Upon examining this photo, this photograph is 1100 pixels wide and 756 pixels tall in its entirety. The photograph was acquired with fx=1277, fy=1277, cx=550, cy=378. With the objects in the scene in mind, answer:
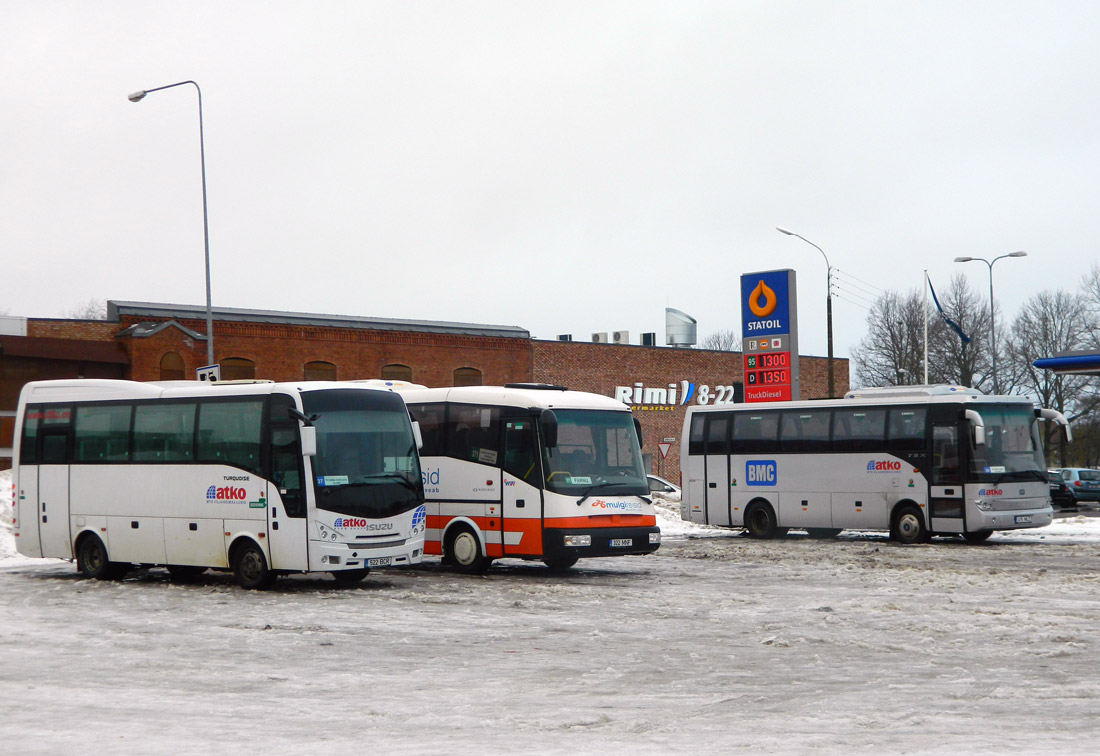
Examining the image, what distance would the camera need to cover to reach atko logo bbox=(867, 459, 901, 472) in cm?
2788

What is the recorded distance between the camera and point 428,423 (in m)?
21.8

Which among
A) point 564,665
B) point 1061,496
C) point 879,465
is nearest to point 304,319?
point 879,465

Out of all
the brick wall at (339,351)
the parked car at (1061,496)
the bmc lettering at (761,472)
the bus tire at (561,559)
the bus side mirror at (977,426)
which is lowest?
the parked car at (1061,496)

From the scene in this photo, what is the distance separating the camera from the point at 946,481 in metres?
27.1

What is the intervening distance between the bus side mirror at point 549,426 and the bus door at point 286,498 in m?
3.81

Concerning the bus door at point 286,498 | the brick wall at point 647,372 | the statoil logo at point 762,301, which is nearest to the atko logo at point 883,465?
the statoil logo at point 762,301

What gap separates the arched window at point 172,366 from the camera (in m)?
42.9

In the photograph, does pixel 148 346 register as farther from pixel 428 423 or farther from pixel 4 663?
pixel 4 663

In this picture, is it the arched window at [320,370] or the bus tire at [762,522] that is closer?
the bus tire at [762,522]

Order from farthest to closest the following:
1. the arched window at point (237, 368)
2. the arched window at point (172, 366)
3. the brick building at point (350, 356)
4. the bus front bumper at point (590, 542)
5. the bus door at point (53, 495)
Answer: the arched window at point (237, 368), the arched window at point (172, 366), the brick building at point (350, 356), the bus door at point (53, 495), the bus front bumper at point (590, 542)

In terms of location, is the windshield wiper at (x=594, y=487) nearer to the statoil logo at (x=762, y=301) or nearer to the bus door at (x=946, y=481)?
the bus door at (x=946, y=481)

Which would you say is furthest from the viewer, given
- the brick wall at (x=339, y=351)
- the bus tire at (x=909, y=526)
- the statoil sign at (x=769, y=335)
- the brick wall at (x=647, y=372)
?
the brick wall at (x=647, y=372)

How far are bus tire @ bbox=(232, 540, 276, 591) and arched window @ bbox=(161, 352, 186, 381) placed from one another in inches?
998

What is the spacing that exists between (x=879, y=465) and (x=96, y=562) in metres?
16.4
